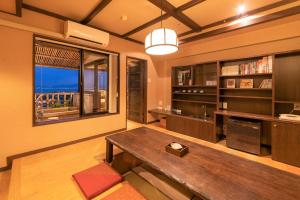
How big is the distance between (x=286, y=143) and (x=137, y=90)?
4.02m

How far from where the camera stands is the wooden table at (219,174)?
1082 mm

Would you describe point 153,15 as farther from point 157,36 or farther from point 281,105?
point 281,105

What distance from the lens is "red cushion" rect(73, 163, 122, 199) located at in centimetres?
173

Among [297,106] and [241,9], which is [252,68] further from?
[241,9]

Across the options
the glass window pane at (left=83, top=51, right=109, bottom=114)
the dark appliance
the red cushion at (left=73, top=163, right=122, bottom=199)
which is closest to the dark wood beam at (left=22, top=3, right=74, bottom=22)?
the glass window pane at (left=83, top=51, right=109, bottom=114)

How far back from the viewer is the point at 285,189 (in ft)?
3.66

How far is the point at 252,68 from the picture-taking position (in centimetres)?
306

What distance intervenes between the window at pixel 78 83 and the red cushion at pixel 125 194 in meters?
2.14

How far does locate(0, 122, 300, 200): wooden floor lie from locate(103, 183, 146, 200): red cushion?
0.40 metres

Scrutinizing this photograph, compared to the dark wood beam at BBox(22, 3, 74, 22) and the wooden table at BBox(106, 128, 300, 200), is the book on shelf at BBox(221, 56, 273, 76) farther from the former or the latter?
the dark wood beam at BBox(22, 3, 74, 22)

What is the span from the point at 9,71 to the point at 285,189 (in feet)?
12.6

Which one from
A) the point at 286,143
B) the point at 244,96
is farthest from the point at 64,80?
the point at 286,143

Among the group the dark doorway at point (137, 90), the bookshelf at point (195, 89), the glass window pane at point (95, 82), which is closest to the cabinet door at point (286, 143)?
the bookshelf at point (195, 89)

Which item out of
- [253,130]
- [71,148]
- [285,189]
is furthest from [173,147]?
[71,148]
